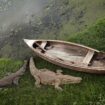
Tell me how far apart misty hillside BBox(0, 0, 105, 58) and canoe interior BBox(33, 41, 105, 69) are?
95.6 inches

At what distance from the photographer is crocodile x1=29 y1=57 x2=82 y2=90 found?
9719 millimetres

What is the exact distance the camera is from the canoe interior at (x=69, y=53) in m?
10.1

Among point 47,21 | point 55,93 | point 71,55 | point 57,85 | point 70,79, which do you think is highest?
point 71,55

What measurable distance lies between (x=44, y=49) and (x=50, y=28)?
438cm

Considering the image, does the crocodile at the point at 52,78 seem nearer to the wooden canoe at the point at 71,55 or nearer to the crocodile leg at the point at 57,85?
the crocodile leg at the point at 57,85

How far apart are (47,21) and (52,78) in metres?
6.36

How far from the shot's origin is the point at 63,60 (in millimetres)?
10367

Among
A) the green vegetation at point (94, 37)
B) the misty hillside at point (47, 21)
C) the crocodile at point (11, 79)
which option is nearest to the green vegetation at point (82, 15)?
the misty hillside at point (47, 21)

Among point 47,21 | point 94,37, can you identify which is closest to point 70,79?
point 94,37

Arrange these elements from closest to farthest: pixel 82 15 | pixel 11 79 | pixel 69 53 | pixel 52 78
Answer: pixel 52 78 → pixel 11 79 → pixel 69 53 → pixel 82 15

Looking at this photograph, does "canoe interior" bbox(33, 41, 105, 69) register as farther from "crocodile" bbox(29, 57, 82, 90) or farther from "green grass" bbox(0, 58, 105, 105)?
"crocodile" bbox(29, 57, 82, 90)

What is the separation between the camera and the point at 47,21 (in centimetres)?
1584

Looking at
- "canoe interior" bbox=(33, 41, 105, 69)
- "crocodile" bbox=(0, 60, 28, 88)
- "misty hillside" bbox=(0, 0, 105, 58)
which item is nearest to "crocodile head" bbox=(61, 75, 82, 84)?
"canoe interior" bbox=(33, 41, 105, 69)

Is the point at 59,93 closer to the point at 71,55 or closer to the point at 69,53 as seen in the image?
the point at 71,55
